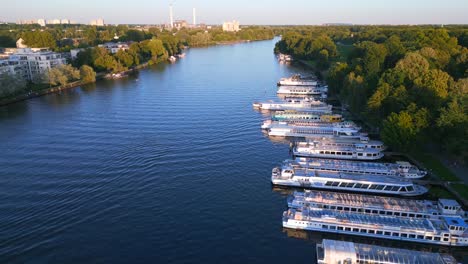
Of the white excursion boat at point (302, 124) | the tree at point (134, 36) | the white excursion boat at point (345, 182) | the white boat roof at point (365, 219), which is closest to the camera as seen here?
the white boat roof at point (365, 219)

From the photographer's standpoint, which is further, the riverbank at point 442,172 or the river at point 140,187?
the riverbank at point 442,172

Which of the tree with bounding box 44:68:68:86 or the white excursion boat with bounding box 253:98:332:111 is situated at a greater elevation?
the tree with bounding box 44:68:68:86

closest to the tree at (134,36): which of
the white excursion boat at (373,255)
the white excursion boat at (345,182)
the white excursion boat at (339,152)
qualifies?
the white excursion boat at (339,152)

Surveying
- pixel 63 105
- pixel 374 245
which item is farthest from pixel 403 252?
pixel 63 105

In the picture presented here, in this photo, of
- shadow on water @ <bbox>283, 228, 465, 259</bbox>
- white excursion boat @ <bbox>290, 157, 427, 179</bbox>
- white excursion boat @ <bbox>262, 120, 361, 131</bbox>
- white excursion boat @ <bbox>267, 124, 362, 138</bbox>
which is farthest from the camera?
white excursion boat @ <bbox>262, 120, 361, 131</bbox>

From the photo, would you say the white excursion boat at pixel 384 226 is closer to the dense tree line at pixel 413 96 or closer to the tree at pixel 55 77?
the dense tree line at pixel 413 96

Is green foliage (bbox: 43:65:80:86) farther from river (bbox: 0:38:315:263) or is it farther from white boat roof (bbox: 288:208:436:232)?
white boat roof (bbox: 288:208:436:232)

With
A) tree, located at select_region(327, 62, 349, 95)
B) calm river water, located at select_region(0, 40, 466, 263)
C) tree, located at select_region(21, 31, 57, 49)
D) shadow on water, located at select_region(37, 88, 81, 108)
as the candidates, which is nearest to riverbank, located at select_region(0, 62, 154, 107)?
shadow on water, located at select_region(37, 88, 81, 108)

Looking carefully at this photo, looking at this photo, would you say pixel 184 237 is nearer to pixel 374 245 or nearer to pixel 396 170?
pixel 374 245
